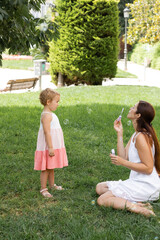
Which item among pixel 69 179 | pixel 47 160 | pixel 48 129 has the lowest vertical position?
pixel 69 179

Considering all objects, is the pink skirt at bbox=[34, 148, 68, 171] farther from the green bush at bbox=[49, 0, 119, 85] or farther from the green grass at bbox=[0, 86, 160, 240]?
the green bush at bbox=[49, 0, 119, 85]

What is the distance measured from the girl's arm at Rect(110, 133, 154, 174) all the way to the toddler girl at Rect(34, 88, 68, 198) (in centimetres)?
71

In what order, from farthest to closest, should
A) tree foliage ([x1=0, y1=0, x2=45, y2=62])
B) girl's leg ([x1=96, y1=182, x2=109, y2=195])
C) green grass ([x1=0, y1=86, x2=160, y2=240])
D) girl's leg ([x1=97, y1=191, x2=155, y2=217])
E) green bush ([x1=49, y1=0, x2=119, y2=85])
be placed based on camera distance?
green bush ([x1=49, y1=0, x2=119, y2=85]) < girl's leg ([x1=96, y1=182, x2=109, y2=195]) < girl's leg ([x1=97, y1=191, x2=155, y2=217]) < tree foliage ([x1=0, y1=0, x2=45, y2=62]) < green grass ([x1=0, y1=86, x2=160, y2=240])

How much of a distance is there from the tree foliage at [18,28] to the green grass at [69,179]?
5.15ft

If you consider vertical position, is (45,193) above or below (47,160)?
below

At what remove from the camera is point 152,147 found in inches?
137

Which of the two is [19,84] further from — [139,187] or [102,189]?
[139,187]

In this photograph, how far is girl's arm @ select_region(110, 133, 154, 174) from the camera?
10.9 ft

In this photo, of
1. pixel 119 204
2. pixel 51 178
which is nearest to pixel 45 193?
pixel 51 178

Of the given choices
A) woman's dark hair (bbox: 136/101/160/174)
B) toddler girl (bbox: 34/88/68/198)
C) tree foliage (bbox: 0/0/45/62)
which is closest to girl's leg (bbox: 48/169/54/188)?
toddler girl (bbox: 34/88/68/198)

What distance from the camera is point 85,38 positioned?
39.9 ft

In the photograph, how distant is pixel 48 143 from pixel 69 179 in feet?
2.83

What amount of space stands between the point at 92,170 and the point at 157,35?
13.2 m

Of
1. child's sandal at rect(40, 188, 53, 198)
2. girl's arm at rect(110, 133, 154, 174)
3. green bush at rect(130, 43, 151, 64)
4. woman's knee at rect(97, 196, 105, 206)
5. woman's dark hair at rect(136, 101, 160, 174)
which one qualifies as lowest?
child's sandal at rect(40, 188, 53, 198)
